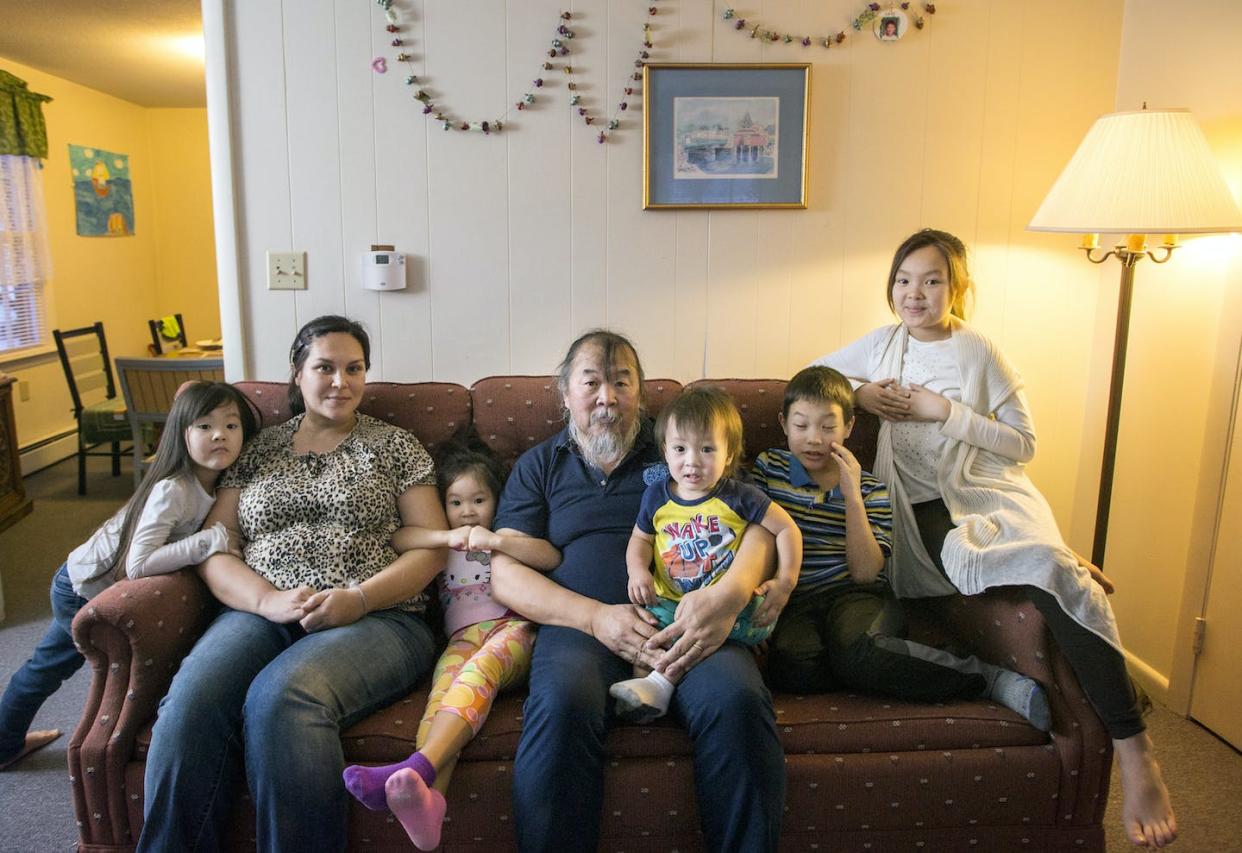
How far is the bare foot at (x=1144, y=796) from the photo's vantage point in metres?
1.74

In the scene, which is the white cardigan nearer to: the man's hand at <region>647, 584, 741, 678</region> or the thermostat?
the man's hand at <region>647, 584, 741, 678</region>

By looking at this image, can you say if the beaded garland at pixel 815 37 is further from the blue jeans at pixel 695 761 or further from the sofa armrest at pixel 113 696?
the sofa armrest at pixel 113 696

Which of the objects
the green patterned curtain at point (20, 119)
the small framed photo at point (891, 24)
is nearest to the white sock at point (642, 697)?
the small framed photo at point (891, 24)

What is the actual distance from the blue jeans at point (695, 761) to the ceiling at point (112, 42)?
159 inches

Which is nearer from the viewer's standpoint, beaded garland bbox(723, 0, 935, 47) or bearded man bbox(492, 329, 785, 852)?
bearded man bbox(492, 329, 785, 852)

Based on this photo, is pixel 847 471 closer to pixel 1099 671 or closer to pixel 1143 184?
pixel 1099 671

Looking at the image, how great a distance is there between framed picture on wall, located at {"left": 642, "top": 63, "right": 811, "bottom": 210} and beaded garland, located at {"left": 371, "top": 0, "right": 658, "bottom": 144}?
0.19 feet

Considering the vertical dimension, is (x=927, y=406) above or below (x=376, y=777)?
above

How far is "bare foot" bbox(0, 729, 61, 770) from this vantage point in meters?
2.25

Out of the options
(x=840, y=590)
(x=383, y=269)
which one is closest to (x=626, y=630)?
(x=840, y=590)

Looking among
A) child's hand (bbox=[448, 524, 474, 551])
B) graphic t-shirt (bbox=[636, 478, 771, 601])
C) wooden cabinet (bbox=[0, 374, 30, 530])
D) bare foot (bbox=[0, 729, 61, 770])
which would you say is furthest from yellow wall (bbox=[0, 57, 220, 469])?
graphic t-shirt (bbox=[636, 478, 771, 601])

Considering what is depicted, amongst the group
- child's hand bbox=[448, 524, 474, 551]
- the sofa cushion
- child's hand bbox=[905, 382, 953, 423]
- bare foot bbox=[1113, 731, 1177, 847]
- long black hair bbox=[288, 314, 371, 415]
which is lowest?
bare foot bbox=[1113, 731, 1177, 847]

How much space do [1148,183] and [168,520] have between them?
2.35m

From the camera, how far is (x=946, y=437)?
217 centimetres
